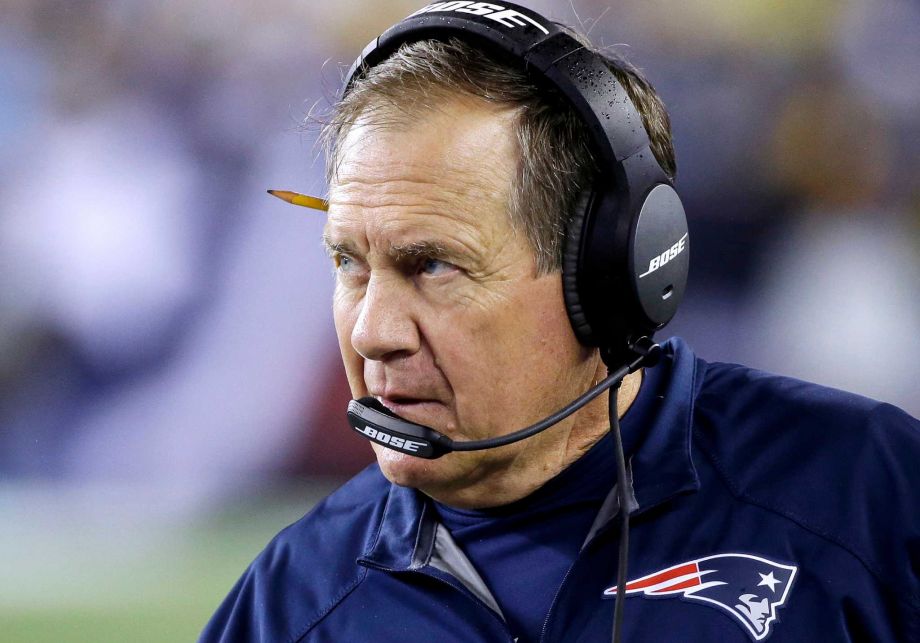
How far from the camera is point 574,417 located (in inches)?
48.9

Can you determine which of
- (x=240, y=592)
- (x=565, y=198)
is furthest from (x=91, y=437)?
(x=565, y=198)

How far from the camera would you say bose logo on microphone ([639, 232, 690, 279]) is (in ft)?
3.62

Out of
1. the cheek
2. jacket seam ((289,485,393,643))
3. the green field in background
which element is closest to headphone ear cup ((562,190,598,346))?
the cheek

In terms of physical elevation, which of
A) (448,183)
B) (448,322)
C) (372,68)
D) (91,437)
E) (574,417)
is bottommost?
(91,437)

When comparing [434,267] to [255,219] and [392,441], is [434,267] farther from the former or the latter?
[255,219]

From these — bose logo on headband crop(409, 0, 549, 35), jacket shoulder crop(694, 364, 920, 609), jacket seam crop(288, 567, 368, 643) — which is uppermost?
bose logo on headband crop(409, 0, 549, 35)

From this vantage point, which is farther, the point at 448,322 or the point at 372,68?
the point at 372,68

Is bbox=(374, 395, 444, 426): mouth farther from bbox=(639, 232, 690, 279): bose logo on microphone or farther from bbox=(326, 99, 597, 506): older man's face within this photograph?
bbox=(639, 232, 690, 279): bose logo on microphone

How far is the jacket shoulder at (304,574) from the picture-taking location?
4.24 ft

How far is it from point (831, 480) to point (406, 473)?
0.46 meters

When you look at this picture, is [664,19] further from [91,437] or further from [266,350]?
[91,437]

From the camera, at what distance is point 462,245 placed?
1.11 m

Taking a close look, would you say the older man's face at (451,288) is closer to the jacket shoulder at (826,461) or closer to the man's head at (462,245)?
the man's head at (462,245)

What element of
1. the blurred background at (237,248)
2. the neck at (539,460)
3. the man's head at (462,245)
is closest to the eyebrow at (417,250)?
the man's head at (462,245)
